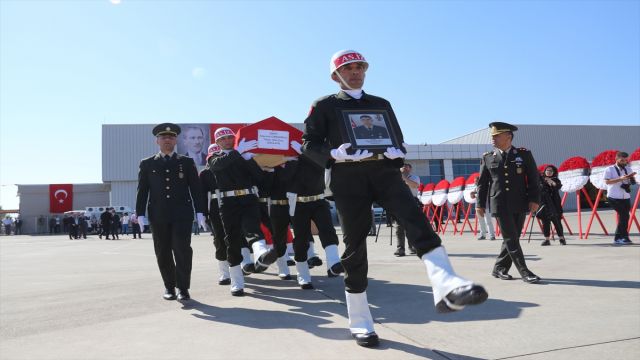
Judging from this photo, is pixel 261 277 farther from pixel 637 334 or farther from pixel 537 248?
pixel 537 248

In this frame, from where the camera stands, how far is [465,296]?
2.52 metres

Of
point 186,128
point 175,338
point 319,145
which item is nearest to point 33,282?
A: point 175,338

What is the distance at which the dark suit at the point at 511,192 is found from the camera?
19.5ft

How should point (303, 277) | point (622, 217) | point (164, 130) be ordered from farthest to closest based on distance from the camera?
1. point (622, 217)
2. point (303, 277)
3. point (164, 130)

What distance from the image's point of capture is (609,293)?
4.75 meters

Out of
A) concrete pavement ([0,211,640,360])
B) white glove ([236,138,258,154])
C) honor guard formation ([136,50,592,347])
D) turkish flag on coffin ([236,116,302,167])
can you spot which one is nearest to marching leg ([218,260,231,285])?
honor guard formation ([136,50,592,347])

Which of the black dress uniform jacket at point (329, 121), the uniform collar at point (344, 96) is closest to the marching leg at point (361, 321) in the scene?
the black dress uniform jacket at point (329, 121)

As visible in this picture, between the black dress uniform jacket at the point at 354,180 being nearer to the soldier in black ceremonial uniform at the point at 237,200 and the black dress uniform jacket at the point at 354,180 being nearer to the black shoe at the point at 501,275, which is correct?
the soldier in black ceremonial uniform at the point at 237,200

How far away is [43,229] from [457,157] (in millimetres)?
44515

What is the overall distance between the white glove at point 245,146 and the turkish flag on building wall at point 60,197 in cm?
5106

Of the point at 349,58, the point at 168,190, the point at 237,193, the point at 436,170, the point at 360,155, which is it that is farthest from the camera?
the point at 436,170

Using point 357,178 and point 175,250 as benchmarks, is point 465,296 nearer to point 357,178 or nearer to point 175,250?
point 357,178

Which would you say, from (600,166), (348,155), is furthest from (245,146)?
(600,166)

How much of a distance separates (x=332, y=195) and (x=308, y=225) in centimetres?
261
